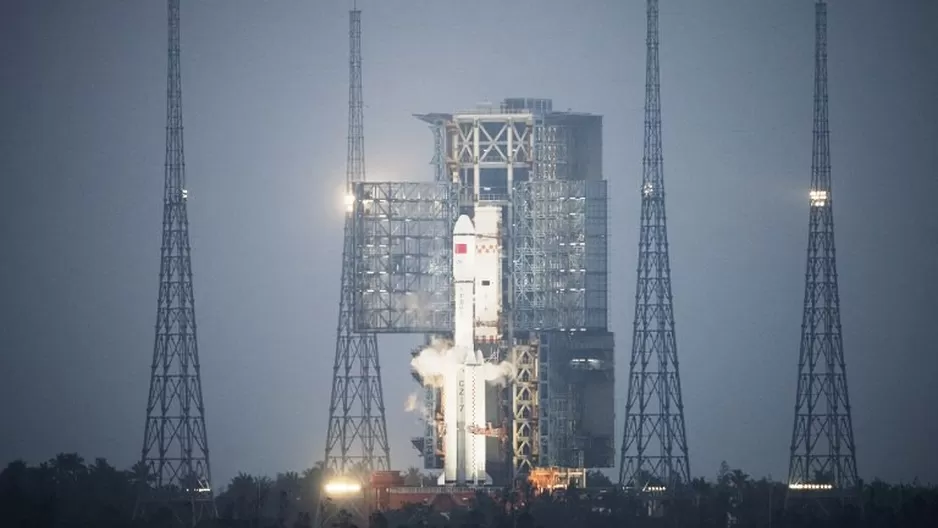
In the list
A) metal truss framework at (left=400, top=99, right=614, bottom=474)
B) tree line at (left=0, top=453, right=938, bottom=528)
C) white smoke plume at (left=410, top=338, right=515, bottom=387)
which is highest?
metal truss framework at (left=400, top=99, right=614, bottom=474)

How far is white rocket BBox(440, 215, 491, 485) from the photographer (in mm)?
143625

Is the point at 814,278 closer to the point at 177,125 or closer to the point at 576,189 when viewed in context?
the point at 576,189

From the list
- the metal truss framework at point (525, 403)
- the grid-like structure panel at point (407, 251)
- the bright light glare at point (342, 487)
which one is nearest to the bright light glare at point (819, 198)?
the metal truss framework at point (525, 403)

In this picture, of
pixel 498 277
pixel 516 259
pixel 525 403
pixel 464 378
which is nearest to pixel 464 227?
pixel 498 277

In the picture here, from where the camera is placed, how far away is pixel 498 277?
480ft

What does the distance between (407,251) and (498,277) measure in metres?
5.40

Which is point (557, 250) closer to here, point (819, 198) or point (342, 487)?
point (819, 198)

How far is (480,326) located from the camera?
146 metres

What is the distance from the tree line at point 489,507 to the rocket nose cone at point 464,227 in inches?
537

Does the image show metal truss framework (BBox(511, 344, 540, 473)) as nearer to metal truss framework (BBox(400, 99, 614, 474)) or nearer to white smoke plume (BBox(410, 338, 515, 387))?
metal truss framework (BBox(400, 99, 614, 474))

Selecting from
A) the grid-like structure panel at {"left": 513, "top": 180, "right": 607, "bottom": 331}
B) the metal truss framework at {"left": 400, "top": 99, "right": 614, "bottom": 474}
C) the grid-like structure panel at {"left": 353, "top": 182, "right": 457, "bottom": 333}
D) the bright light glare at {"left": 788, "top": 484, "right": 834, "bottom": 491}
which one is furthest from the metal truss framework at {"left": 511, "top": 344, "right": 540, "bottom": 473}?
the bright light glare at {"left": 788, "top": 484, "right": 834, "bottom": 491}

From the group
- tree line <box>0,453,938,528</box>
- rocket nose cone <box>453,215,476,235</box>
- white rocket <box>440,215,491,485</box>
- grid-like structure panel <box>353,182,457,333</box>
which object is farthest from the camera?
Result: grid-like structure panel <box>353,182,457,333</box>

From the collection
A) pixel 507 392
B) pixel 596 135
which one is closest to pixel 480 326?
pixel 507 392

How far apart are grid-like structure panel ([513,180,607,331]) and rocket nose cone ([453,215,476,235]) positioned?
436 cm
